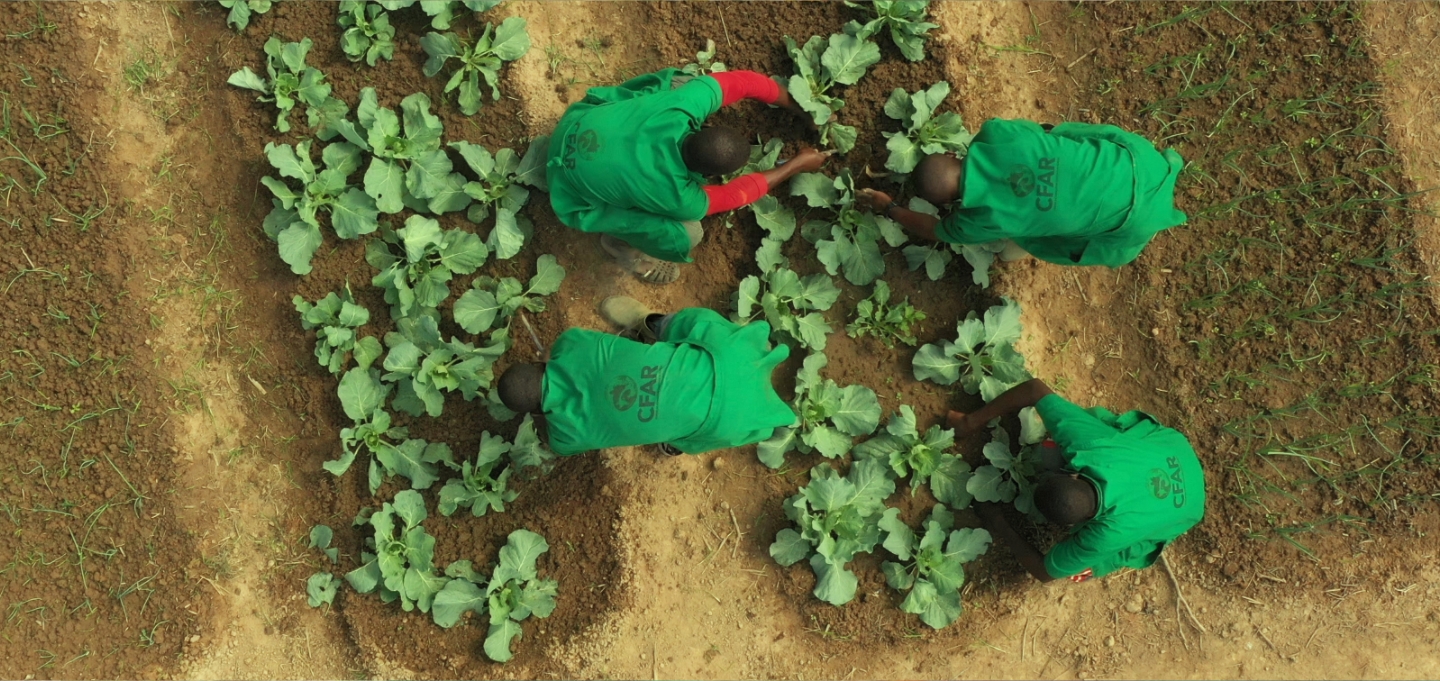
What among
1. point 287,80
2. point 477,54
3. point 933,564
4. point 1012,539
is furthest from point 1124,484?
point 287,80

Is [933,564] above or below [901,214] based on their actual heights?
below

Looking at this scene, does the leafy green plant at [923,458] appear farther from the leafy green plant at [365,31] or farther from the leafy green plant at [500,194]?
the leafy green plant at [365,31]

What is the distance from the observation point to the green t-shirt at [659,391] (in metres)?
4.36

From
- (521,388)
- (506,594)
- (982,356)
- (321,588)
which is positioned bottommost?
(321,588)

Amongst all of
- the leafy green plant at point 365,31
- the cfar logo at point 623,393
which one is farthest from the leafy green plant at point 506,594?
the leafy green plant at point 365,31

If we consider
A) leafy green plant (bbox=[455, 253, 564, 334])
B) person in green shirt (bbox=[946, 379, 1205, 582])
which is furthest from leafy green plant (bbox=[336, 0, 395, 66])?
person in green shirt (bbox=[946, 379, 1205, 582])

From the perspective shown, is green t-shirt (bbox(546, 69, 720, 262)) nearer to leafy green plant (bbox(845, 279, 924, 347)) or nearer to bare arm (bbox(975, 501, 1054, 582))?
leafy green plant (bbox(845, 279, 924, 347))

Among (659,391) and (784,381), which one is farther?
(784,381)

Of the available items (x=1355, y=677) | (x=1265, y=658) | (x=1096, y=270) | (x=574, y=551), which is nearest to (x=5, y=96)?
(x=574, y=551)

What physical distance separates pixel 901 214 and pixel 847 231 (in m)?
0.39

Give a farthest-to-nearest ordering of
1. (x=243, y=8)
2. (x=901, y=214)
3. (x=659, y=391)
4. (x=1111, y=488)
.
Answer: (x=243, y=8) < (x=901, y=214) < (x=1111, y=488) < (x=659, y=391)

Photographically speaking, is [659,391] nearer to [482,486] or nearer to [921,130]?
[482,486]

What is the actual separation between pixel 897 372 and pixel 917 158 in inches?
58.6

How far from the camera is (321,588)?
5590 millimetres
